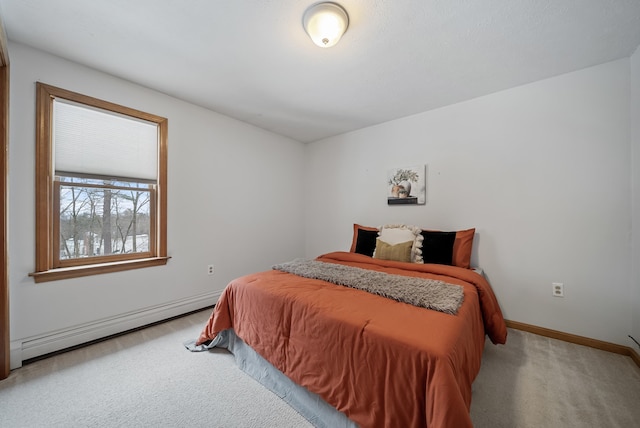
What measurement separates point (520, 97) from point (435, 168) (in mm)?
969

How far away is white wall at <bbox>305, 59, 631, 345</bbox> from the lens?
77.0 inches

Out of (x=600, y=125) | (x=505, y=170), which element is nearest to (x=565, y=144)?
(x=600, y=125)

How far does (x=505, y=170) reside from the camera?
2.40 metres

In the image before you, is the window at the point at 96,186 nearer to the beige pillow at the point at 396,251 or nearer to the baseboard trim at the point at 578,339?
the beige pillow at the point at 396,251

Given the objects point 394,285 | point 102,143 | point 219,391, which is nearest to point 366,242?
point 394,285

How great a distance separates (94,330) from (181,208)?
1.29 metres

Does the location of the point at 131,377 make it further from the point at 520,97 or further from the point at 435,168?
the point at 520,97

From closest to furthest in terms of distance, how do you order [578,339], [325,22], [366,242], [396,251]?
1. [325,22]
2. [578,339]
3. [396,251]
4. [366,242]

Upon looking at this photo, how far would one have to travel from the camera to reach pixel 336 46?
181 centimetres

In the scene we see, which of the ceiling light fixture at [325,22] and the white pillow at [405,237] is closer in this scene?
the ceiling light fixture at [325,22]

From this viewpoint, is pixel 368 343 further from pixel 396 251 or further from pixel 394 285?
pixel 396 251

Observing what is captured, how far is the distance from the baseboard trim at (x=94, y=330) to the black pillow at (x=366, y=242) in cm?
197

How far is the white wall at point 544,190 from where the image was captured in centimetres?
196

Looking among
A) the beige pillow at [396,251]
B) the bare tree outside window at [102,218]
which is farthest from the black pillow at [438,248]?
the bare tree outside window at [102,218]
